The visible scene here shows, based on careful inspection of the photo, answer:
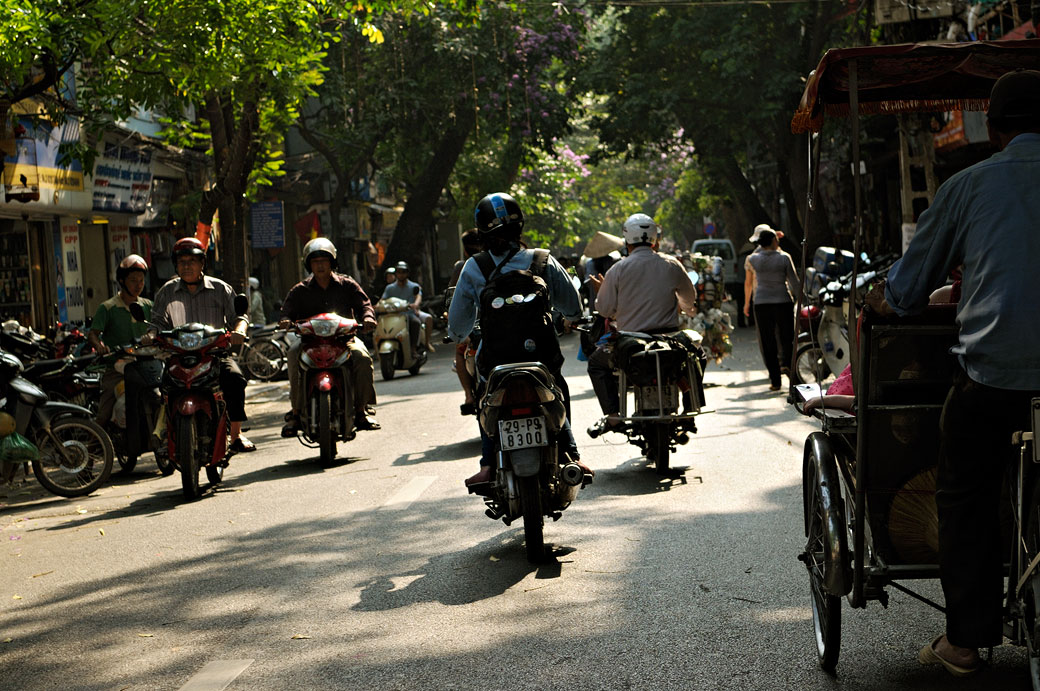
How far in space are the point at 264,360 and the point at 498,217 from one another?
14.5 metres

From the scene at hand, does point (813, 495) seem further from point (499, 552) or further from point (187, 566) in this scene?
point (187, 566)

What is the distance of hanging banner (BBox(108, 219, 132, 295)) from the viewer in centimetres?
2341

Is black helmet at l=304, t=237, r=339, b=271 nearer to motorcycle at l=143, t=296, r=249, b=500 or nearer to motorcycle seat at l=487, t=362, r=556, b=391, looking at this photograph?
motorcycle at l=143, t=296, r=249, b=500

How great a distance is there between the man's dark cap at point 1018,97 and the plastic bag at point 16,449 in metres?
7.83

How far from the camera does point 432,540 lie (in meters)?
7.44

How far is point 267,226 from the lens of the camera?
28703 mm

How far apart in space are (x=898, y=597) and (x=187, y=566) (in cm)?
364

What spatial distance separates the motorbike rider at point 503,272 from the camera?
23.0 ft

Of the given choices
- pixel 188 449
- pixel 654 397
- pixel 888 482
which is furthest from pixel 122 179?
pixel 888 482

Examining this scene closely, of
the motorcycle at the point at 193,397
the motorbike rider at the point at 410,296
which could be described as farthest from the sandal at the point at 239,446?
the motorbike rider at the point at 410,296

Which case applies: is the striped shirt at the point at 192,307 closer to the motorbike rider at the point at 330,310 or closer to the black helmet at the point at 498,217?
the motorbike rider at the point at 330,310

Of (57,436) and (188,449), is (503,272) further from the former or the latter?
(57,436)

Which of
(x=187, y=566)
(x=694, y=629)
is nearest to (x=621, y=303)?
(x=187, y=566)

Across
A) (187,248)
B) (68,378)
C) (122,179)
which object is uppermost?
(122,179)
